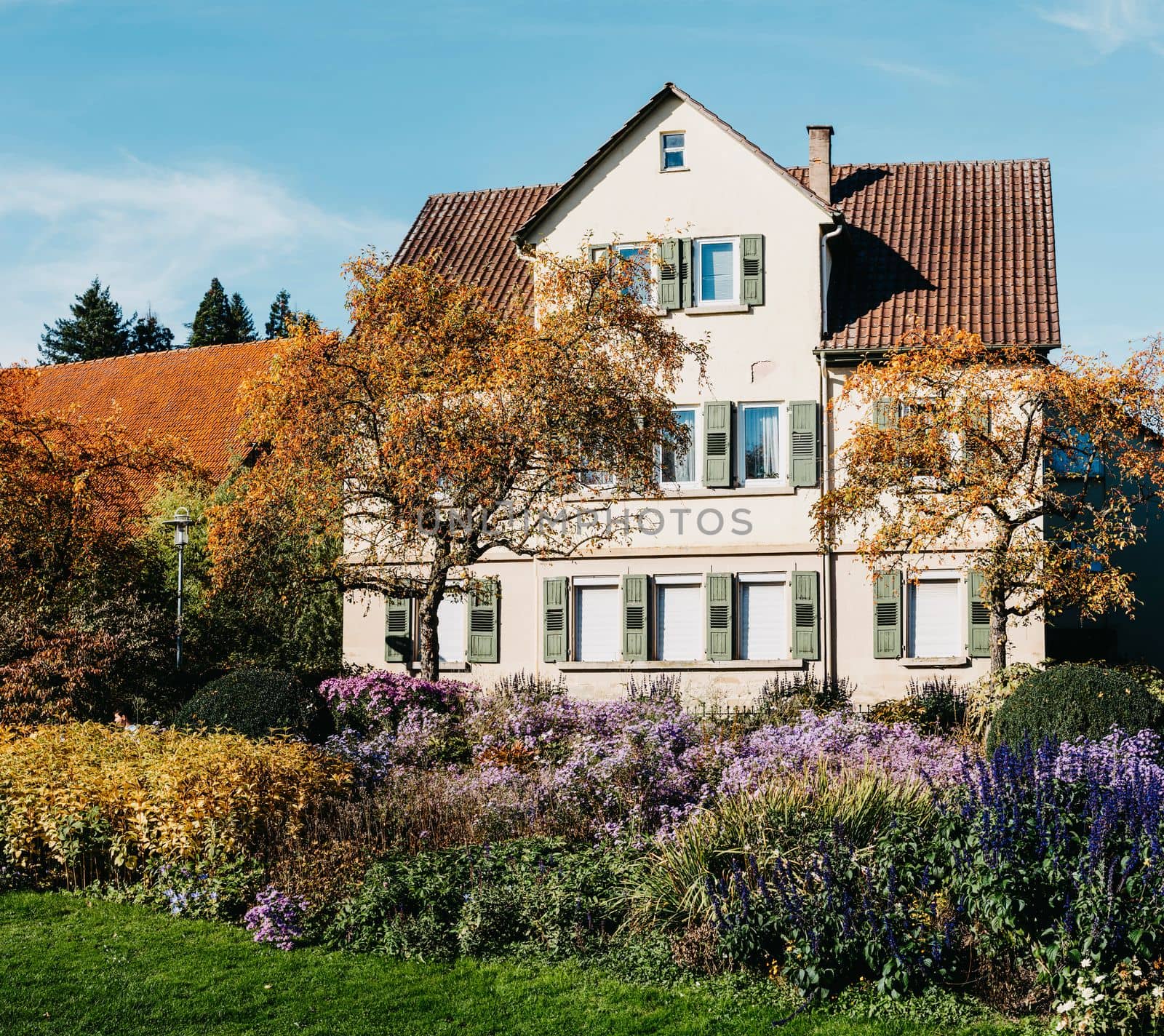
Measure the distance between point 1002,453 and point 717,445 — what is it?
19.9 feet

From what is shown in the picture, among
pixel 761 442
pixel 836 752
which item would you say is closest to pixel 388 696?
pixel 836 752

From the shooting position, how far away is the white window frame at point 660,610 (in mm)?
23719

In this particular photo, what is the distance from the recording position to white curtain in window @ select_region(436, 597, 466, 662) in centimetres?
2488

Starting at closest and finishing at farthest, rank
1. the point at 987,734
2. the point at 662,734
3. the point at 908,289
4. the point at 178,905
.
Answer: the point at 178,905, the point at 662,734, the point at 987,734, the point at 908,289

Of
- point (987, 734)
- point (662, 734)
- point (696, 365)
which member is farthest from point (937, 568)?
point (662, 734)

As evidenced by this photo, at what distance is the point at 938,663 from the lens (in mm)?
22531

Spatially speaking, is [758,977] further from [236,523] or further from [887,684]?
[887,684]

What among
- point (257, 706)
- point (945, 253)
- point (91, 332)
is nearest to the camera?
point (257, 706)

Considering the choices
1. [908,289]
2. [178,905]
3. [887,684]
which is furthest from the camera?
[908,289]

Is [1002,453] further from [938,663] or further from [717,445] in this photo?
[717,445]

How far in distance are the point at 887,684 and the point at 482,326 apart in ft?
31.4

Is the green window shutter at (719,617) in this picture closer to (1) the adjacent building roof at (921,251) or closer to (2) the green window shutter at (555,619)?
(2) the green window shutter at (555,619)

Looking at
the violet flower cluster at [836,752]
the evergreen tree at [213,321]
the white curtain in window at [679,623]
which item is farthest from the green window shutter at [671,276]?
the evergreen tree at [213,321]

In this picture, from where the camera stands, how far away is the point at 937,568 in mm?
22891
